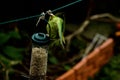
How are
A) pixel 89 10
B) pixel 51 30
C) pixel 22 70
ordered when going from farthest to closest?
pixel 89 10
pixel 22 70
pixel 51 30

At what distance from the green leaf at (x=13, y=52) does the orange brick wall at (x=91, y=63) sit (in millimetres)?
770

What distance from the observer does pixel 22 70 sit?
7082mm

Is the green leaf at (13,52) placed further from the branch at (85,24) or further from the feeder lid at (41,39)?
the feeder lid at (41,39)

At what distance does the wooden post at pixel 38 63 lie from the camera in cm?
353

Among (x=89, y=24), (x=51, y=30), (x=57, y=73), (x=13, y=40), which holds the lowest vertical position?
(x=51, y=30)

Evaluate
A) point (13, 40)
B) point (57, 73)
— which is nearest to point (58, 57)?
point (57, 73)

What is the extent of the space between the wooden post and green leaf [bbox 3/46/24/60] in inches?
128

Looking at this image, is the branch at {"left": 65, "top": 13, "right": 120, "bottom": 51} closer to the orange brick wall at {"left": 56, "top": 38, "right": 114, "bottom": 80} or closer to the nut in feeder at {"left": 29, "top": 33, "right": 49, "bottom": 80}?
the orange brick wall at {"left": 56, "top": 38, "right": 114, "bottom": 80}

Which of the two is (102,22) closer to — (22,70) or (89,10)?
(89,10)

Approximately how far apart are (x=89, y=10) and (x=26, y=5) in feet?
5.21

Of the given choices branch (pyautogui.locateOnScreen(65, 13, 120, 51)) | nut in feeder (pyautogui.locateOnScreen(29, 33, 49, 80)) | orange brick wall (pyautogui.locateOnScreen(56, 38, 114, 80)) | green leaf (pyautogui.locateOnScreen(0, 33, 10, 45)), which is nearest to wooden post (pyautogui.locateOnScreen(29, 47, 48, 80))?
nut in feeder (pyautogui.locateOnScreen(29, 33, 49, 80))

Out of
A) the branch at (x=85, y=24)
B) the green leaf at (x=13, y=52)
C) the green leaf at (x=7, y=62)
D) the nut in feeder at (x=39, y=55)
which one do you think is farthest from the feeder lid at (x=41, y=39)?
the branch at (x=85, y=24)

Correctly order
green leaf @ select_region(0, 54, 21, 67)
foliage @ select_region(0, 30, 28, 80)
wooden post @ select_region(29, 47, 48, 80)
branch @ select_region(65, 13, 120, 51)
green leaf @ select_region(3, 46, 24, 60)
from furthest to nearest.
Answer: branch @ select_region(65, 13, 120, 51) < green leaf @ select_region(3, 46, 24, 60) < foliage @ select_region(0, 30, 28, 80) < green leaf @ select_region(0, 54, 21, 67) < wooden post @ select_region(29, 47, 48, 80)

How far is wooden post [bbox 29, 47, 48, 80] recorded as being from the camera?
11.6 feet
